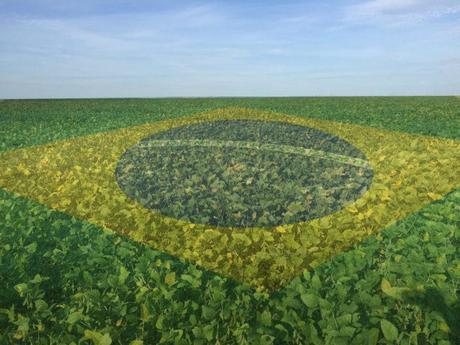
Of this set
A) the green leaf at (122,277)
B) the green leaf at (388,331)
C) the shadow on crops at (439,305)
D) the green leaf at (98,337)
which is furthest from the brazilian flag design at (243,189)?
the green leaf at (98,337)

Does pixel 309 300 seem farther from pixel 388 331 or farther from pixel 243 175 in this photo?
pixel 243 175

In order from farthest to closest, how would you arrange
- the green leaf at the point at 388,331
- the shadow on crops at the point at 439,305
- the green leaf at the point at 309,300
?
the green leaf at the point at 309,300, the shadow on crops at the point at 439,305, the green leaf at the point at 388,331

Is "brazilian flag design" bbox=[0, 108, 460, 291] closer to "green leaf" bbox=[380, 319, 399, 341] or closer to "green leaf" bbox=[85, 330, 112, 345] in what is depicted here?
"green leaf" bbox=[380, 319, 399, 341]

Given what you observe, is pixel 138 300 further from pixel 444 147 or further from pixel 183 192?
pixel 444 147

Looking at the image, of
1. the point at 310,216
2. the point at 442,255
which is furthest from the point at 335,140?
the point at 442,255

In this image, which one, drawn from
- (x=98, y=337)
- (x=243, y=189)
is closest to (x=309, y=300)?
(x=98, y=337)

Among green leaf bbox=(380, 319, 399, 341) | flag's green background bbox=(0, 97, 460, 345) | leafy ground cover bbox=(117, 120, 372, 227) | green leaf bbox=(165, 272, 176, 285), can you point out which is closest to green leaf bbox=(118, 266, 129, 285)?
flag's green background bbox=(0, 97, 460, 345)

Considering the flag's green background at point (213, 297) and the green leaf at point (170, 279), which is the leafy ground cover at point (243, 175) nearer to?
the flag's green background at point (213, 297)
